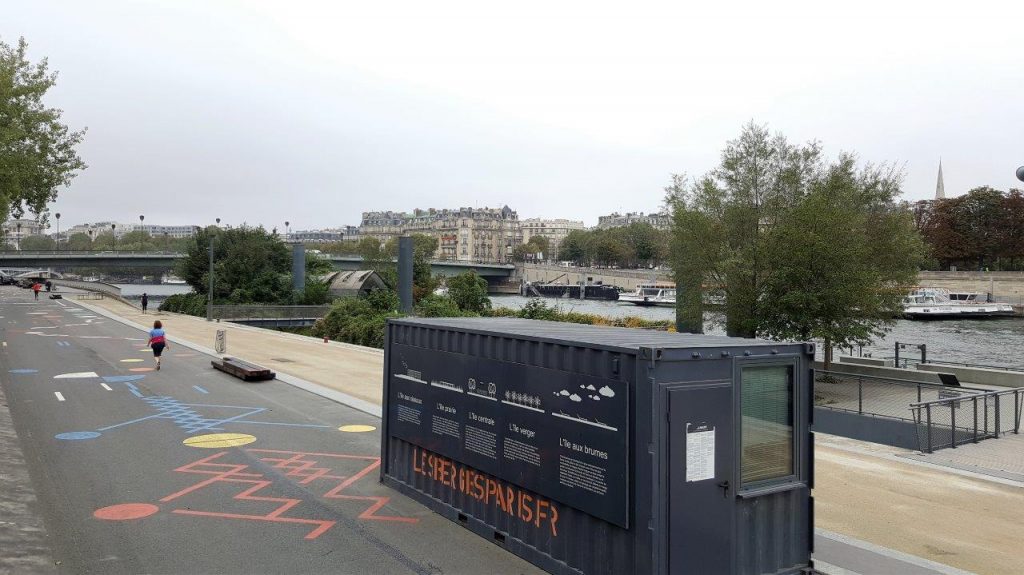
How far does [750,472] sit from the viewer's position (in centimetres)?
754

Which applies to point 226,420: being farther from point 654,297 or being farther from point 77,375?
point 654,297

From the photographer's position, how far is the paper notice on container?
23.3 feet

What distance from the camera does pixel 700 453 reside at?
7.15m

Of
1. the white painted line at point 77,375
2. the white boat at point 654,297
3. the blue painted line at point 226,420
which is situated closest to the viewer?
the blue painted line at point 226,420

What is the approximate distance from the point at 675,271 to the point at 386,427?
22.7 m

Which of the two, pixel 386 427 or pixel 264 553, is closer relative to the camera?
pixel 264 553

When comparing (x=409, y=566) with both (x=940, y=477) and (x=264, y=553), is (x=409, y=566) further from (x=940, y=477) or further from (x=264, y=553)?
(x=940, y=477)

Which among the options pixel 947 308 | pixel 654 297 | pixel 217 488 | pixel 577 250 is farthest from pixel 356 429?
pixel 577 250

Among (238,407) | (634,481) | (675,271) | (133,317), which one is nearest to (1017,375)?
(675,271)

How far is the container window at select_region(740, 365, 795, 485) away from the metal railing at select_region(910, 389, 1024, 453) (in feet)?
28.8

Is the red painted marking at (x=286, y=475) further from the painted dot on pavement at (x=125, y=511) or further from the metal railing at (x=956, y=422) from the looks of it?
the metal railing at (x=956, y=422)

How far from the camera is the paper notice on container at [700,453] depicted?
709 cm

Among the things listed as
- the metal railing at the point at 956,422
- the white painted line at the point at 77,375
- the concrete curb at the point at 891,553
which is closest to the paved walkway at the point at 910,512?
the concrete curb at the point at 891,553

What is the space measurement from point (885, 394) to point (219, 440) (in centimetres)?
1573
